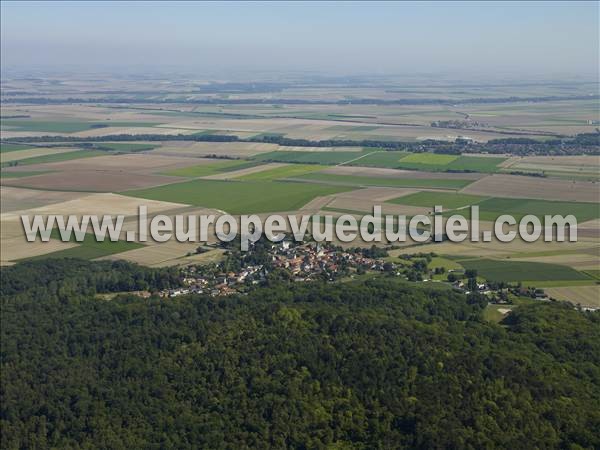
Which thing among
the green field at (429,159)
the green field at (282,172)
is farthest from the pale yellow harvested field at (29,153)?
the green field at (429,159)

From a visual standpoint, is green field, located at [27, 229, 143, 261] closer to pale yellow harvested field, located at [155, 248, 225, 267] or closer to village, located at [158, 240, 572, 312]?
pale yellow harvested field, located at [155, 248, 225, 267]

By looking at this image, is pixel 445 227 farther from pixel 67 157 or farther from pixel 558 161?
pixel 67 157

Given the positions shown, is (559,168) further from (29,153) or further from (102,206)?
(29,153)

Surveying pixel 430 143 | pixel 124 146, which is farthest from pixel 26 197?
pixel 430 143

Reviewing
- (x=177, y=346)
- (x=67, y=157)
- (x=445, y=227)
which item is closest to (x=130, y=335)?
(x=177, y=346)

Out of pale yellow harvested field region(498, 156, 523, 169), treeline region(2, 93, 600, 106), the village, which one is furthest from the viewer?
treeline region(2, 93, 600, 106)

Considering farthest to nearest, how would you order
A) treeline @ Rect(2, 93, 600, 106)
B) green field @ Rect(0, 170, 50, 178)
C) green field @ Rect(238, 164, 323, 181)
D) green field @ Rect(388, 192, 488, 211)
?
treeline @ Rect(2, 93, 600, 106) < green field @ Rect(238, 164, 323, 181) < green field @ Rect(0, 170, 50, 178) < green field @ Rect(388, 192, 488, 211)

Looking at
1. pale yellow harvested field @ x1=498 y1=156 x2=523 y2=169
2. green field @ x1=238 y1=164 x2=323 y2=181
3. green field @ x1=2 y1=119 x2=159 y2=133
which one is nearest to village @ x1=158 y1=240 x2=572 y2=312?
green field @ x1=238 y1=164 x2=323 y2=181
